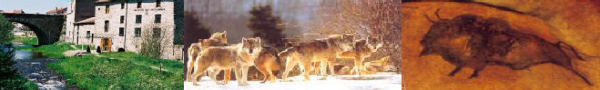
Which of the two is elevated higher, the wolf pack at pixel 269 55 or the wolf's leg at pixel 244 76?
the wolf pack at pixel 269 55

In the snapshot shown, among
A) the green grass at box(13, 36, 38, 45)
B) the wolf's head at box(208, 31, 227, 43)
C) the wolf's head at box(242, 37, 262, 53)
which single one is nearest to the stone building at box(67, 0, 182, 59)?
the green grass at box(13, 36, 38, 45)

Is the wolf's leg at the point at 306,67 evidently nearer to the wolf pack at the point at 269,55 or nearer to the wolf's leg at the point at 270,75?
the wolf pack at the point at 269,55

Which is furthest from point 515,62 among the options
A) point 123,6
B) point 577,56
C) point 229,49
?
point 123,6

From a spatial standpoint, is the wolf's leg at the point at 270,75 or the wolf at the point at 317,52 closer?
the wolf at the point at 317,52

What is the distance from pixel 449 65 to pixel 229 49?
154 centimetres

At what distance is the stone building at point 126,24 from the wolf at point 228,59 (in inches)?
31.4

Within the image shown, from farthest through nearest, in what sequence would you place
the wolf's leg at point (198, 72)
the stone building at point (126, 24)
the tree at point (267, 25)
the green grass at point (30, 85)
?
the stone building at point (126, 24) < the green grass at point (30, 85) < the wolf's leg at point (198, 72) < the tree at point (267, 25)

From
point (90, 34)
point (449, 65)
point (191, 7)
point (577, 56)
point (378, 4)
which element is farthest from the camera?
point (90, 34)

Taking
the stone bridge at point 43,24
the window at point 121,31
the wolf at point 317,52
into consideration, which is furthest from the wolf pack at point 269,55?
the stone bridge at point 43,24

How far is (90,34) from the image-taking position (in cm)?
419

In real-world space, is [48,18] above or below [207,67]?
above

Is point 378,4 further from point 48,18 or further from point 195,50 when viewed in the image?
point 48,18

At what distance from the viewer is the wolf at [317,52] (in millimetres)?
3141

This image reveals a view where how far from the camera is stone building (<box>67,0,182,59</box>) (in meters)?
4.23
